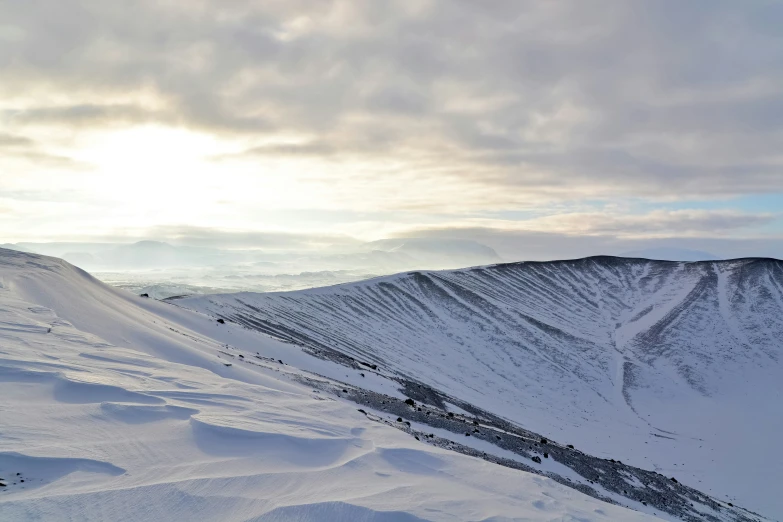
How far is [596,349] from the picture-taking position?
234 feet

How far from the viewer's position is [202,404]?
10.8m

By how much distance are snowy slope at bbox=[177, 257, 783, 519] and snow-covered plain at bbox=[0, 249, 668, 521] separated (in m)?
26.1

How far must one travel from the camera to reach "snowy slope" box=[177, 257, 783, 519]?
44594 mm

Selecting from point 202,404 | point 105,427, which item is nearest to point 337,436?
point 202,404

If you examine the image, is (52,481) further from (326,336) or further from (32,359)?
(326,336)

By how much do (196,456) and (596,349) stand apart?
72.0 metres

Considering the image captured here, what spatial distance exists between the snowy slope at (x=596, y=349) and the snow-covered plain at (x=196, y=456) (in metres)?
26.1

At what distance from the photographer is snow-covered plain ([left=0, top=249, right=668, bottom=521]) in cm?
649

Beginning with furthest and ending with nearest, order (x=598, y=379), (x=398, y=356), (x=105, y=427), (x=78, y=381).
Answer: (x=598, y=379)
(x=398, y=356)
(x=78, y=381)
(x=105, y=427)

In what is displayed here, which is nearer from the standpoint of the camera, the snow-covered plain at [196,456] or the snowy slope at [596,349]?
the snow-covered plain at [196,456]

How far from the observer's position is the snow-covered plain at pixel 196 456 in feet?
21.3

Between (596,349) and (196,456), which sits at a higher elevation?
(196,456)

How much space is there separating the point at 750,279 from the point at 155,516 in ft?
379

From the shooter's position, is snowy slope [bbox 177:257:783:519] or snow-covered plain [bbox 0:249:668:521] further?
snowy slope [bbox 177:257:783:519]
